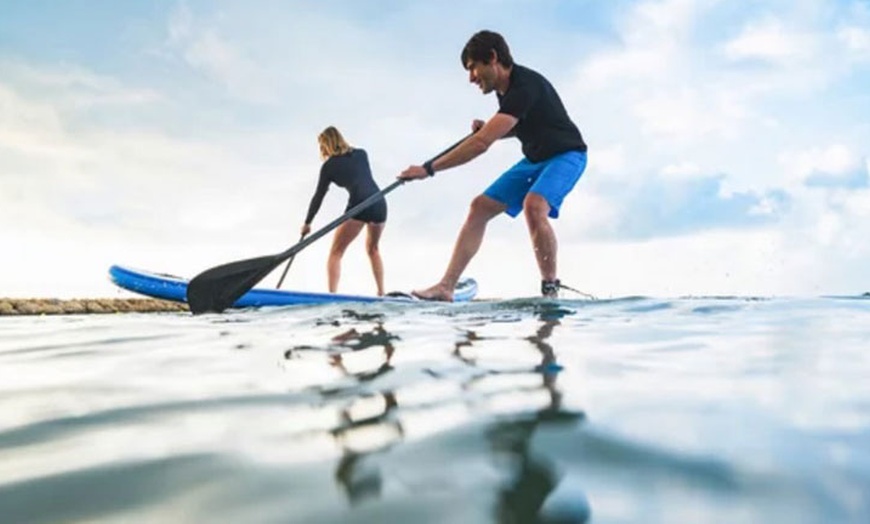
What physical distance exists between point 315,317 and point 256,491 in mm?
3891

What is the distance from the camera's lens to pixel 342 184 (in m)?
9.40

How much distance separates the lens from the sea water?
3.63 feet

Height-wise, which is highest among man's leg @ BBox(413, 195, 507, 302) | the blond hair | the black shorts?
the blond hair

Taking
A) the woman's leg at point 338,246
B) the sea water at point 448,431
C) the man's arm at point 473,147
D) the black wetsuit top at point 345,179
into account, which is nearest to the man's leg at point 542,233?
the man's arm at point 473,147

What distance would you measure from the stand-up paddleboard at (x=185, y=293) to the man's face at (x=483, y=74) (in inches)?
76.5

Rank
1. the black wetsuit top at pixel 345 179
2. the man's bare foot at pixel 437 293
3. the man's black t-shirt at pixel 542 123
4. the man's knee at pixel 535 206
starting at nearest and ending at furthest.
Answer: the man's black t-shirt at pixel 542 123, the man's knee at pixel 535 206, the man's bare foot at pixel 437 293, the black wetsuit top at pixel 345 179

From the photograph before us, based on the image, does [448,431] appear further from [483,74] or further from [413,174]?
[483,74]

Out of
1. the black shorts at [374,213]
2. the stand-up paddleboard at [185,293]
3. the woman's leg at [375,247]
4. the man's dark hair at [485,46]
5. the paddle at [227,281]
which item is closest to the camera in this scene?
the paddle at [227,281]

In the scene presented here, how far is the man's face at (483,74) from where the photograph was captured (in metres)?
6.28

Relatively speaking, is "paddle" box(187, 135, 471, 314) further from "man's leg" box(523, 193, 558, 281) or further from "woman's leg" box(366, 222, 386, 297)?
"woman's leg" box(366, 222, 386, 297)

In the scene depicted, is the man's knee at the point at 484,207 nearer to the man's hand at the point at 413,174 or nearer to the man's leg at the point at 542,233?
the man's leg at the point at 542,233

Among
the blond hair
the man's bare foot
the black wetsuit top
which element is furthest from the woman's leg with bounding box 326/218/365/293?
the man's bare foot

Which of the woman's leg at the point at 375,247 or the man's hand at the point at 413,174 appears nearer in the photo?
the man's hand at the point at 413,174

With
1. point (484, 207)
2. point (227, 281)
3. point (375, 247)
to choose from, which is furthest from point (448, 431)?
point (375, 247)
